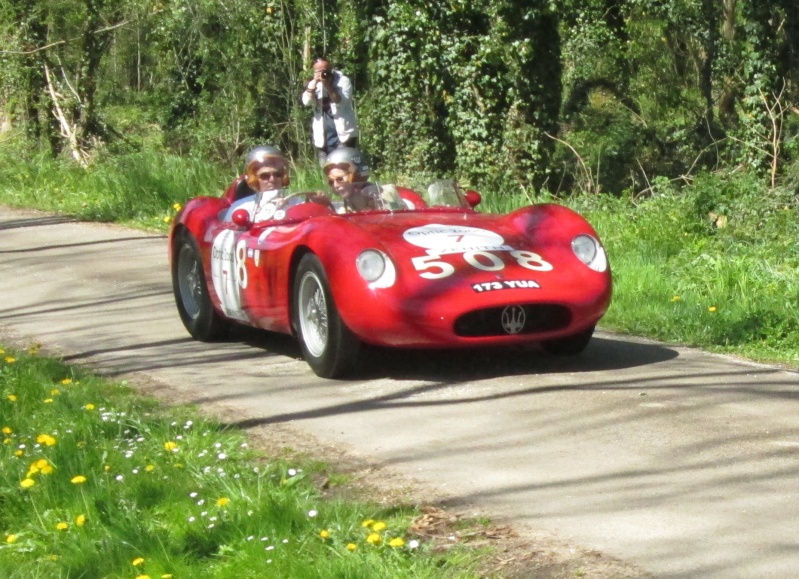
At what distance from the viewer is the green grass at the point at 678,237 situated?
30.1 feet

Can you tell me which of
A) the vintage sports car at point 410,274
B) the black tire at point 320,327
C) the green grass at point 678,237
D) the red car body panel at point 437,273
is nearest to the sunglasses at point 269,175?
the green grass at point 678,237

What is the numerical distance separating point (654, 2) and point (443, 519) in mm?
23615

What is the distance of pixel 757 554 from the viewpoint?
4348 mm

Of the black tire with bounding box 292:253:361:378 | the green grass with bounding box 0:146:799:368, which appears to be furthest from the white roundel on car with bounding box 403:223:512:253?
the green grass with bounding box 0:146:799:368

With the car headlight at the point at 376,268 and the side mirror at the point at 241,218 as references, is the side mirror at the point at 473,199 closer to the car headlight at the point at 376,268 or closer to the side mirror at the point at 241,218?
the side mirror at the point at 241,218

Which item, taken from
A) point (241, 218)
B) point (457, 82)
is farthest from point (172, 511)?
point (457, 82)

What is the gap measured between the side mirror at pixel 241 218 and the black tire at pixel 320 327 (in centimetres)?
82

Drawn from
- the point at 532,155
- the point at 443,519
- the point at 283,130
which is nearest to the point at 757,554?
the point at 443,519

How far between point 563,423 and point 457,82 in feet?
46.0

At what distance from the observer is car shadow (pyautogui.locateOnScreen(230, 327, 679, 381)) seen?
7.71m

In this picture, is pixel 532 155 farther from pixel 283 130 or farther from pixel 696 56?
pixel 696 56

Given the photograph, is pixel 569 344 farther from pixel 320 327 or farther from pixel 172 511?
pixel 172 511

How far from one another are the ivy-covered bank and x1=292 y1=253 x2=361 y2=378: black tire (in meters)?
8.55

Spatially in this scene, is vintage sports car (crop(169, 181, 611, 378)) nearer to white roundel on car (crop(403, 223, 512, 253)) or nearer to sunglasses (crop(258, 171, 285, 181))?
white roundel on car (crop(403, 223, 512, 253))
